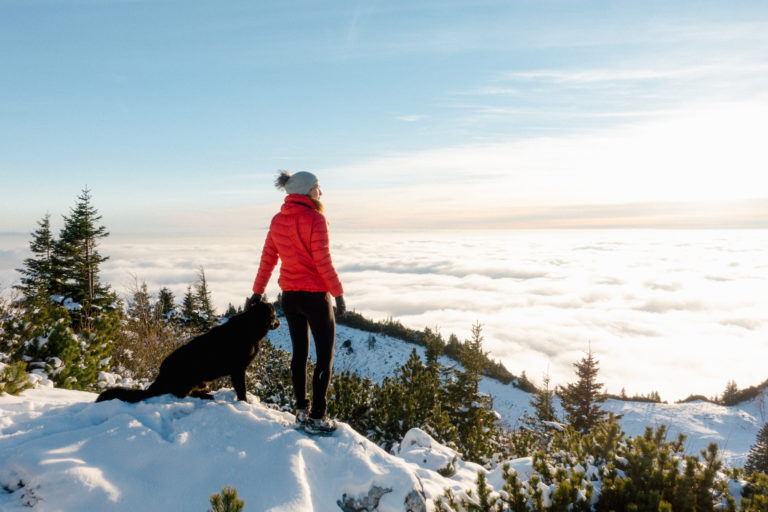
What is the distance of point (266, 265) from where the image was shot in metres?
4.46

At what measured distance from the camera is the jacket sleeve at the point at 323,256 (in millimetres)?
3914

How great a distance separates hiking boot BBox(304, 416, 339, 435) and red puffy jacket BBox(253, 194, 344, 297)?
129 cm

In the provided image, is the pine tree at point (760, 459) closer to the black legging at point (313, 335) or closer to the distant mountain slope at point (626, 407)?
the distant mountain slope at point (626, 407)

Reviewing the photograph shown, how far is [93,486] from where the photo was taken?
2674mm

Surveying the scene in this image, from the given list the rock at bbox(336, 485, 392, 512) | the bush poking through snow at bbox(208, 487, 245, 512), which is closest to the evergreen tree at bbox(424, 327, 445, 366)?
the rock at bbox(336, 485, 392, 512)

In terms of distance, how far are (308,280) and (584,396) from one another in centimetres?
2716

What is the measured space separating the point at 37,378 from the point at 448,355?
49636 mm

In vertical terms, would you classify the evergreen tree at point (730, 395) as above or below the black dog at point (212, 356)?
below

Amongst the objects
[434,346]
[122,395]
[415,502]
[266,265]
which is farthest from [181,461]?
[434,346]

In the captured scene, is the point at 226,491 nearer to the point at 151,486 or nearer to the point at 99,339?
the point at 151,486

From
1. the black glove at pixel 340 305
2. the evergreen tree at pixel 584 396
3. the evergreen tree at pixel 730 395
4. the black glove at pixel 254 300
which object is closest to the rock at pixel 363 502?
the black glove at pixel 340 305

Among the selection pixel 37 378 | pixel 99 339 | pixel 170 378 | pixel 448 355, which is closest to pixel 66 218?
pixel 99 339

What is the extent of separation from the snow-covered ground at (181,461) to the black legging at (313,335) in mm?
369

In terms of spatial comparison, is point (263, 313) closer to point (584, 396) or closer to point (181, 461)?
point (181, 461)
